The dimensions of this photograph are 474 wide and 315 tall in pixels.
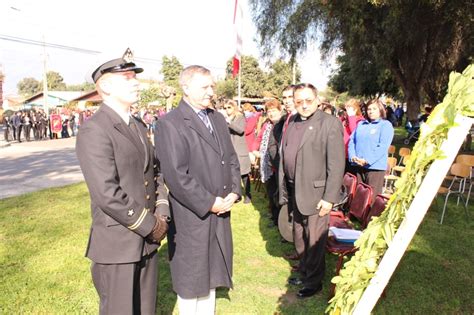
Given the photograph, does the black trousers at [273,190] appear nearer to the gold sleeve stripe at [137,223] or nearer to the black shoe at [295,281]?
the black shoe at [295,281]

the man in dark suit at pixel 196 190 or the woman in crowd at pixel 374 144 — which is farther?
the woman in crowd at pixel 374 144

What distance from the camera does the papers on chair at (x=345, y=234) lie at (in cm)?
387

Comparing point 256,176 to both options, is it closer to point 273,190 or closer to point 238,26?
Answer: point 273,190

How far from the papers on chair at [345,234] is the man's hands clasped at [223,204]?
62.3 inches

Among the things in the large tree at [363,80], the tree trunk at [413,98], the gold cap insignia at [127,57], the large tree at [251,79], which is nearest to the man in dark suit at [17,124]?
the large tree at [363,80]

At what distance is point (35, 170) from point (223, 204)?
999 cm

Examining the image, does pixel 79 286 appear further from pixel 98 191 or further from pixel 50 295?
pixel 98 191

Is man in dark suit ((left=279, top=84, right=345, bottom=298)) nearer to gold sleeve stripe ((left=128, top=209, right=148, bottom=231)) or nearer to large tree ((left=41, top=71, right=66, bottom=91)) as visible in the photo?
gold sleeve stripe ((left=128, top=209, right=148, bottom=231))

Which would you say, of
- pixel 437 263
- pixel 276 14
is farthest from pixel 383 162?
pixel 276 14

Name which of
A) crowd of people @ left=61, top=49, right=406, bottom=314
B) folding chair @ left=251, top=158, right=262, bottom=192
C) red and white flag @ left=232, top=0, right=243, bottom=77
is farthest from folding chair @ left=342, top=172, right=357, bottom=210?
red and white flag @ left=232, top=0, right=243, bottom=77

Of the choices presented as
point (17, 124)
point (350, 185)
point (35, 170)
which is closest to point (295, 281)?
point (350, 185)

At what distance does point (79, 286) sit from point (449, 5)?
416 inches

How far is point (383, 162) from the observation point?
16.9 feet

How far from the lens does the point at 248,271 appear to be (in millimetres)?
4238
